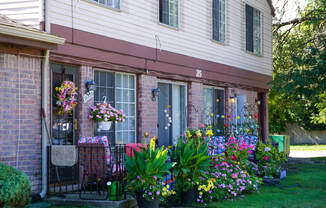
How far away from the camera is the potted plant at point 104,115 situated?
9125 millimetres

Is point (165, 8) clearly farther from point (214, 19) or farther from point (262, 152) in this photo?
point (262, 152)

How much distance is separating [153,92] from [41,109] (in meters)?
3.73

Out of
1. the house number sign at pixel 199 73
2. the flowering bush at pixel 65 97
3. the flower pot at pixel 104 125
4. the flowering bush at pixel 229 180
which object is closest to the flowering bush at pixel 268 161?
the flowering bush at pixel 229 180

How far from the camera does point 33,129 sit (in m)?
7.91

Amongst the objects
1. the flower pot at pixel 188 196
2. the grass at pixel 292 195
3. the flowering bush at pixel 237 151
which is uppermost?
the flowering bush at pixel 237 151

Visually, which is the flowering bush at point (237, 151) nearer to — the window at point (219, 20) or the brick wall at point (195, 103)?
the brick wall at point (195, 103)

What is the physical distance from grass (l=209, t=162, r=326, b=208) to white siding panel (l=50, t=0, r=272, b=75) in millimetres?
4441

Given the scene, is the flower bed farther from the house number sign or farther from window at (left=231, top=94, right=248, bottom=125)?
window at (left=231, top=94, right=248, bottom=125)

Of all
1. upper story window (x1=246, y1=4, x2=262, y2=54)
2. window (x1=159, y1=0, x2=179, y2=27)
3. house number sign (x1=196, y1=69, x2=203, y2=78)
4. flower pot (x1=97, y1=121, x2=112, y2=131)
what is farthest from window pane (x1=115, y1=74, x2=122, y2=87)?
upper story window (x1=246, y1=4, x2=262, y2=54)

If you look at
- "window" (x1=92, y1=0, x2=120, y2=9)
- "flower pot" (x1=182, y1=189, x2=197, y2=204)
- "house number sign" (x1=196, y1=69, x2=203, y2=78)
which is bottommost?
"flower pot" (x1=182, y1=189, x2=197, y2=204)

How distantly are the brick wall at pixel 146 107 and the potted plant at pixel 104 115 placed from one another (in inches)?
47.5

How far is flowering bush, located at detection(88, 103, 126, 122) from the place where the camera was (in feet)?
29.9

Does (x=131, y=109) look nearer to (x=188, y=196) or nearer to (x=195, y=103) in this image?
(x=195, y=103)

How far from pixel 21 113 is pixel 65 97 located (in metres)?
1.00
